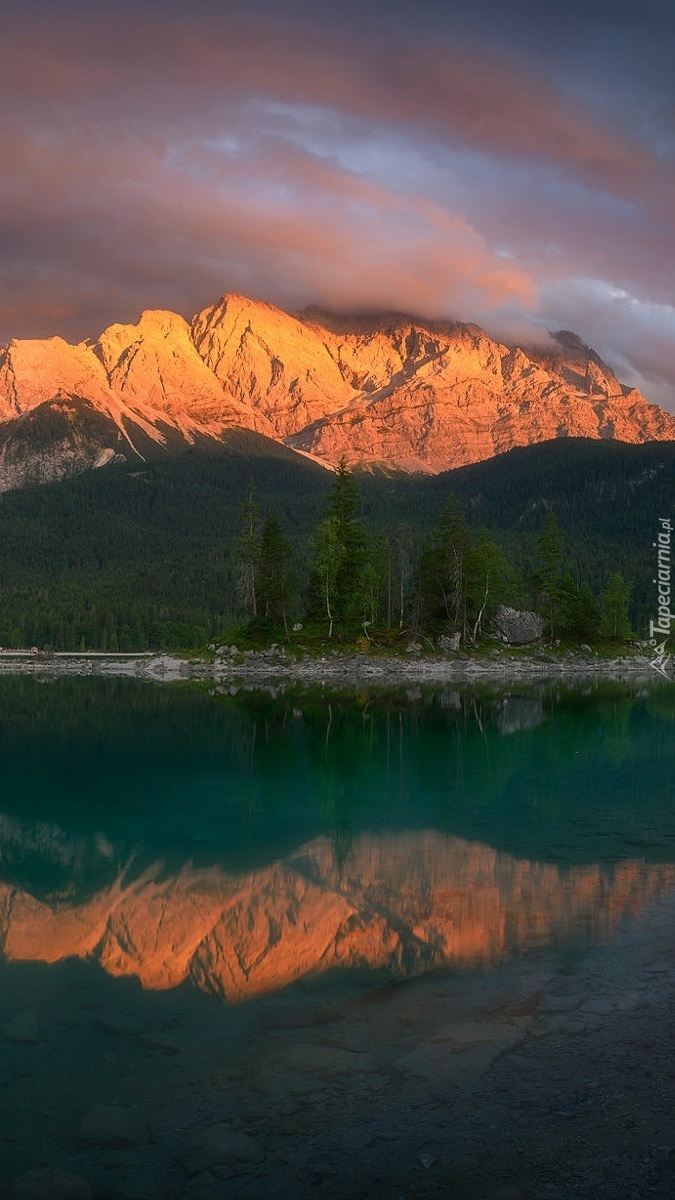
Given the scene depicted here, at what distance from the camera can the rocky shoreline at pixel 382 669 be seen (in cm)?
10806

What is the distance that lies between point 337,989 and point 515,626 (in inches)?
4527

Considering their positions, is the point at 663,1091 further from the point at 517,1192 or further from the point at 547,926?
the point at 547,926

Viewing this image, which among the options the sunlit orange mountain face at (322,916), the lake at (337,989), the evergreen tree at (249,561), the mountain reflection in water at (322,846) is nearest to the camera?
the lake at (337,989)

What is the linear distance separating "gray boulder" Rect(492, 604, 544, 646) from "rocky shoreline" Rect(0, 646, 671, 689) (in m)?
3.47

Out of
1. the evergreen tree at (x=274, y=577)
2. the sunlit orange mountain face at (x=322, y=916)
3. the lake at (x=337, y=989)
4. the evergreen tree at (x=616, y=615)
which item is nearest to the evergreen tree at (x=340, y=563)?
the evergreen tree at (x=274, y=577)

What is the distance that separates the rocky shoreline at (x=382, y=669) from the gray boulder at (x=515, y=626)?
3.47m

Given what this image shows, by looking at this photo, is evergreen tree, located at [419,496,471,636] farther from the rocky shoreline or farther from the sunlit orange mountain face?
the sunlit orange mountain face

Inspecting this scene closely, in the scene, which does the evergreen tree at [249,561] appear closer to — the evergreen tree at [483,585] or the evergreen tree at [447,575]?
the evergreen tree at [447,575]

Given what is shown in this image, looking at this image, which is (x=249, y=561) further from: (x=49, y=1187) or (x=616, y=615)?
(x=49, y=1187)

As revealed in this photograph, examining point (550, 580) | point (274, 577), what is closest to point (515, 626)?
point (550, 580)

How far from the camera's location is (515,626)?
128750 millimetres

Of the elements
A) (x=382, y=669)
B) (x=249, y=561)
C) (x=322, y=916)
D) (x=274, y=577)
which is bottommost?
(x=382, y=669)

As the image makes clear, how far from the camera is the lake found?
1134 centimetres

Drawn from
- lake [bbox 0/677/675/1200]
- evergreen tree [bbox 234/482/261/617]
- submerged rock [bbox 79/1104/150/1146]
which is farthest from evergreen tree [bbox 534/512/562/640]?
submerged rock [bbox 79/1104/150/1146]
